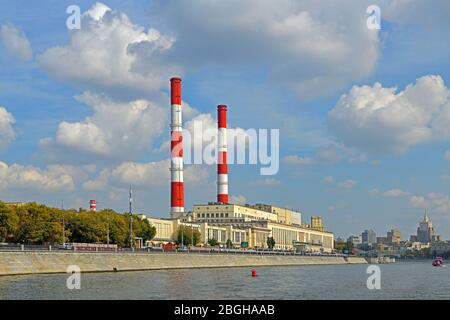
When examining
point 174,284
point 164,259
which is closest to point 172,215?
point 164,259

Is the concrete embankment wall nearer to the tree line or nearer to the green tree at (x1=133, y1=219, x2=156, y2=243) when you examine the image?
the tree line

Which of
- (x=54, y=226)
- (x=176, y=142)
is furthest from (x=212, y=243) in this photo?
(x=54, y=226)

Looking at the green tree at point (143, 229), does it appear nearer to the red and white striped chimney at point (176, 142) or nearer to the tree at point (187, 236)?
the red and white striped chimney at point (176, 142)

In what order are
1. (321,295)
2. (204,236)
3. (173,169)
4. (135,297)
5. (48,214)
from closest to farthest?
1. (135,297)
2. (321,295)
3. (48,214)
4. (173,169)
5. (204,236)

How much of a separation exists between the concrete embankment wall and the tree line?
15.3m

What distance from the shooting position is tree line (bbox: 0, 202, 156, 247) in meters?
111

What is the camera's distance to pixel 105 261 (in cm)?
9300

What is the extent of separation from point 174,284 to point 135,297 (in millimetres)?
15597

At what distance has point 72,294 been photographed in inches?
2067

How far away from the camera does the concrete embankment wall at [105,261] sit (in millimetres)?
77812

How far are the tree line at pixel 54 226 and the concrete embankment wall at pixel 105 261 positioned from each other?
15.3 m

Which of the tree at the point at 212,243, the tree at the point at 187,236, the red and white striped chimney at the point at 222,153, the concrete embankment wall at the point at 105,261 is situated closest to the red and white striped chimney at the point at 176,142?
the red and white striped chimney at the point at 222,153

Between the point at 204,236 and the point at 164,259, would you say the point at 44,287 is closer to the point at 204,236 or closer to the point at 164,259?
the point at 164,259

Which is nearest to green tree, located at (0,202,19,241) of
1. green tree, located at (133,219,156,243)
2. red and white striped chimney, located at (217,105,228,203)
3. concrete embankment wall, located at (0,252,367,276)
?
concrete embankment wall, located at (0,252,367,276)
